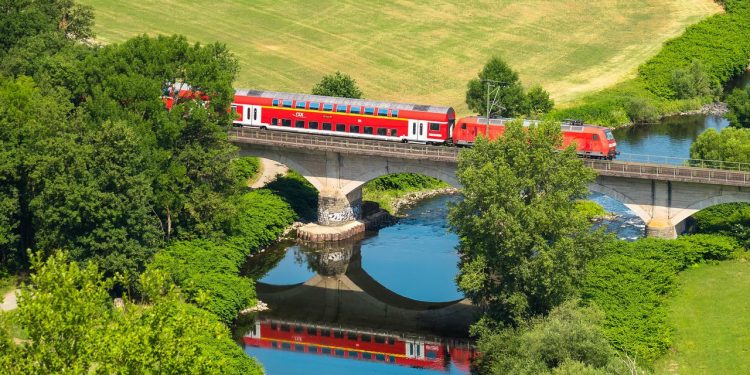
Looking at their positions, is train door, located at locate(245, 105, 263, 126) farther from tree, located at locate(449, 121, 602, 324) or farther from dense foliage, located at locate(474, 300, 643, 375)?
dense foliage, located at locate(474, 300, 643, 375)

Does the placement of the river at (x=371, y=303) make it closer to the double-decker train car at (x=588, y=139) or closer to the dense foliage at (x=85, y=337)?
the double-decker train car at (x=588, y=139)

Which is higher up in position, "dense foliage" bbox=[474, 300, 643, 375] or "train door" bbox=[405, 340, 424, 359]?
"dense foliage" bbox=[474, 300, 643, 375]

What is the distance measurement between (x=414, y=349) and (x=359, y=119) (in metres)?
33.2

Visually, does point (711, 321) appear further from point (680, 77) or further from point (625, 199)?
point (680, 77)

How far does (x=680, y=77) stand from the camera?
175 metres

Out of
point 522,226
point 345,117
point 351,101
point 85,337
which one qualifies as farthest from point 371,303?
point 85,337

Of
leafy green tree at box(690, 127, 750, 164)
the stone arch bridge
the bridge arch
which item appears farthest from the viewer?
leafy green tree at box(690, 127, 750, 164)

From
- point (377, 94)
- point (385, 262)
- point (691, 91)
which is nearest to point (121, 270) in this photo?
→ point (385, 262)

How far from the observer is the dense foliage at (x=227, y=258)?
101875 millimetres

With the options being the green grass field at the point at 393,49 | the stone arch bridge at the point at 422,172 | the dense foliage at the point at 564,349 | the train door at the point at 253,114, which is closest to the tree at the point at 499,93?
the green grass field at the point at 393,49

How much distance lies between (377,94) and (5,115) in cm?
7448

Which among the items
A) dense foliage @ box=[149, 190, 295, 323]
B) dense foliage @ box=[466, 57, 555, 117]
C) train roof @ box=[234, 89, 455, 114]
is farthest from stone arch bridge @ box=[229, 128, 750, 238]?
dense foliage @ box=[466, 57, 555, 117]

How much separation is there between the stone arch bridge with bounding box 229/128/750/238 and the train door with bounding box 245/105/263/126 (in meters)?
4.22

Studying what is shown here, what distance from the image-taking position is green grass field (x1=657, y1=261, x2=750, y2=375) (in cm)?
9075
